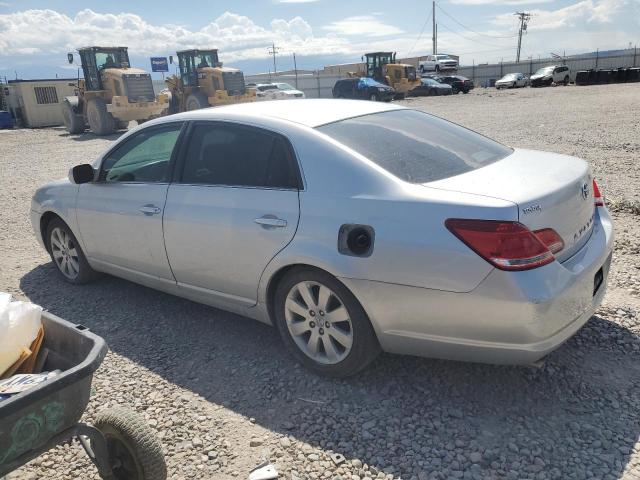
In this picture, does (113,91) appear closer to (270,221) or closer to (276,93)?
(276,93)

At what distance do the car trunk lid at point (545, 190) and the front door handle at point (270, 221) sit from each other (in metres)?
0.86

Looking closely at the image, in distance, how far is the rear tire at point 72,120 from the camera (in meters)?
21.8

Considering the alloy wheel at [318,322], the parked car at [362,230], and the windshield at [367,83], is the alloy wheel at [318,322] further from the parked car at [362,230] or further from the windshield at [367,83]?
the windshield at [367,83]

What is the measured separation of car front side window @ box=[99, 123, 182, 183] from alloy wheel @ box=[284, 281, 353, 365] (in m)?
1.45

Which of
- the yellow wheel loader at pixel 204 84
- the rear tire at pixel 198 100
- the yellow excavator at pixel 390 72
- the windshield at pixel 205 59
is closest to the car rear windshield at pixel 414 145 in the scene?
the yellow wheel loader at pixel 204 84

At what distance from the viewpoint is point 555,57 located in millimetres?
52531

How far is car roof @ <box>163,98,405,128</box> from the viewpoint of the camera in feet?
11.3

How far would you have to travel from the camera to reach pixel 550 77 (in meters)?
39.8

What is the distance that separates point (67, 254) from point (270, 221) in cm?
269

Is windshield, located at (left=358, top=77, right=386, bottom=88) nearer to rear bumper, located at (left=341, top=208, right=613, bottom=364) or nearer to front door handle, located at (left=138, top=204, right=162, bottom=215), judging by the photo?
front door handle, located at (left=138, top=204, right=162, bottom=215)

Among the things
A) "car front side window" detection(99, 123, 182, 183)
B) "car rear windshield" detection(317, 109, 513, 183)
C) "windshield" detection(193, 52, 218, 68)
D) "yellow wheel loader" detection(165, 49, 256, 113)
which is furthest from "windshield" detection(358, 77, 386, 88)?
"car rear windshield" detection(317, 109, 513, 183)

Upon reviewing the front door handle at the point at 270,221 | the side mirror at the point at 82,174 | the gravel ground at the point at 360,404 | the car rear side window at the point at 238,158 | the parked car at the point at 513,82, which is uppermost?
the car rear side window at the point at 238,158

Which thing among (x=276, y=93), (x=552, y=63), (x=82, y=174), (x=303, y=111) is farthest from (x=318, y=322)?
(x=552, y=63)

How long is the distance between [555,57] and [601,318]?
5614 cm
